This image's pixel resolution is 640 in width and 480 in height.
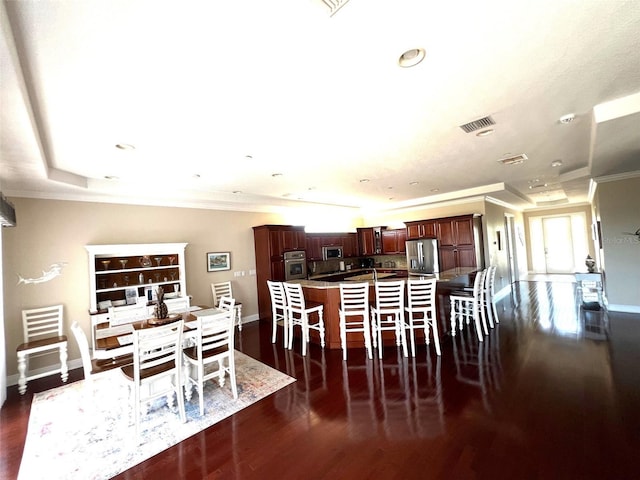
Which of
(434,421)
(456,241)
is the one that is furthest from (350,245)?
(434,421)

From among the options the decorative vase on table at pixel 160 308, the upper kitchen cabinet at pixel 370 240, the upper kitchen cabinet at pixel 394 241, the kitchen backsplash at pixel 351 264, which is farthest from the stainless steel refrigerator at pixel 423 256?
the decorative vase on table at pixel 160 308

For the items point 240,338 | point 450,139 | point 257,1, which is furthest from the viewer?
point 240,338

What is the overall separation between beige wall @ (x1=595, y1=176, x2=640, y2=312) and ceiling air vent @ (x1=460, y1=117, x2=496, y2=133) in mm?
4661

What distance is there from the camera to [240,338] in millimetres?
5340

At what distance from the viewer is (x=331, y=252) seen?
8164 millimetres

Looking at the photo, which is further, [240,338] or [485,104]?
[240,338]

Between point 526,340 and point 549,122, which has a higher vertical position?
point 549,122

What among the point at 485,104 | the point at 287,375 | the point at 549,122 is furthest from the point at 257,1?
the point at 287,375

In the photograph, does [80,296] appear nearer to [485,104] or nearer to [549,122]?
[485,104]

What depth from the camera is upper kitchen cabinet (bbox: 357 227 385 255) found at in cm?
891

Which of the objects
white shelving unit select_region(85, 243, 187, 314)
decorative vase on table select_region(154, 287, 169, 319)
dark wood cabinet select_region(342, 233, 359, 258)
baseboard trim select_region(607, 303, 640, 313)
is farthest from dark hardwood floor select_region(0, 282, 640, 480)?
dark wood cabinet select_region(342, 233, 359, 258)

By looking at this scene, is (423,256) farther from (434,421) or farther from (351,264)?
(434,421)

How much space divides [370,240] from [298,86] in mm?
7149

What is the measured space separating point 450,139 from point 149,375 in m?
4.29
